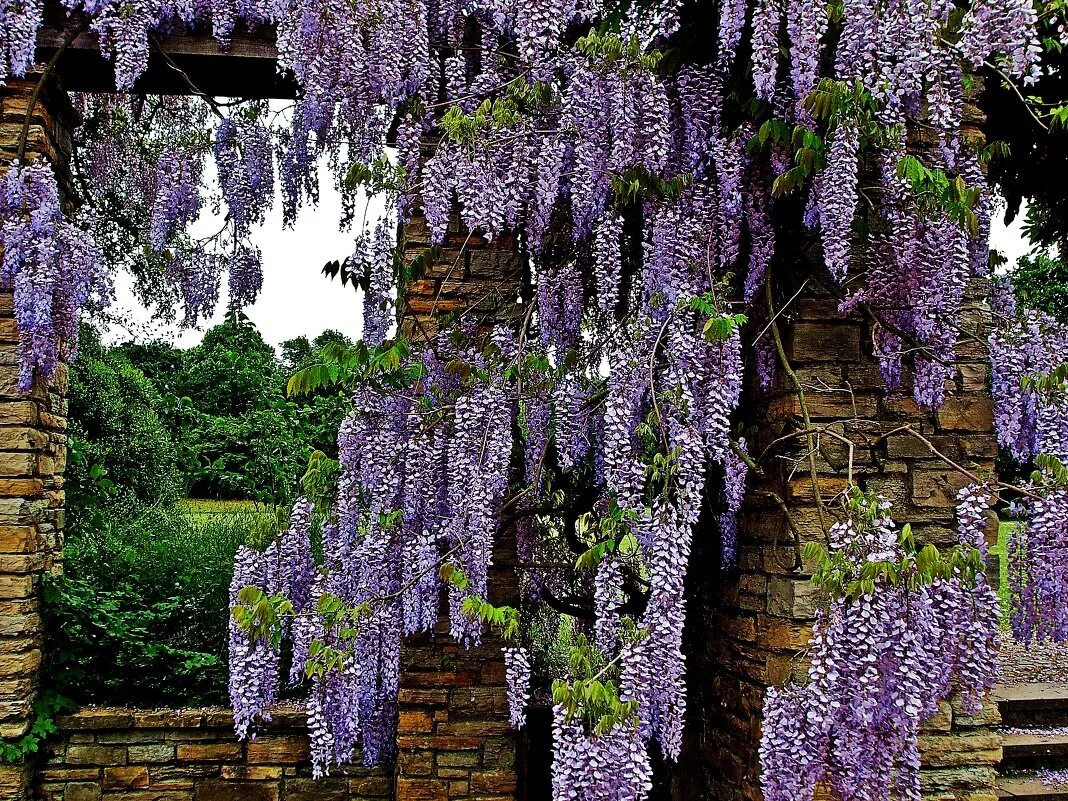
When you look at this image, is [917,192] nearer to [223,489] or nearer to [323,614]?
[323,614]

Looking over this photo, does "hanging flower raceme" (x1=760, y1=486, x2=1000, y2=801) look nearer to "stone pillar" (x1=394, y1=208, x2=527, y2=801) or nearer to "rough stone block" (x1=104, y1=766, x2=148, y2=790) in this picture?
"stone pillar" (x1=394, y1=208, x2=527, y2=801)

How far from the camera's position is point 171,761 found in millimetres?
3324

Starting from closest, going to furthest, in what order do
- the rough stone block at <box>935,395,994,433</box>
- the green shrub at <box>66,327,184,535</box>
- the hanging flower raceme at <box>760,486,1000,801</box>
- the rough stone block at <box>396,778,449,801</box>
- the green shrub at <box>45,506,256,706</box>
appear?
the hanging flower raceme at <box>760,486,1000,801</box>
the rough stone block at <box>935,395,994,433</box>
the rough stone block at <box>396,778,449,801</box>
the green shrub at <box>45,506,256,706</box>
the green shrub at <box>66,327,184,535</box>

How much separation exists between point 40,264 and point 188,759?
2065 millimetres

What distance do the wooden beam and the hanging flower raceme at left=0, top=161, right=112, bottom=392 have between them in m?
0.49

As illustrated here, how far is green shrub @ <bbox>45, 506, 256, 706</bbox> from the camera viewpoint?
3.40 metres

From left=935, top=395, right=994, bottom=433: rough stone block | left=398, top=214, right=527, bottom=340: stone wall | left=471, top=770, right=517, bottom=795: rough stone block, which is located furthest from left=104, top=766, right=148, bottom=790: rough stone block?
left=935, top=395, right=994, bottom=433: rough stone block

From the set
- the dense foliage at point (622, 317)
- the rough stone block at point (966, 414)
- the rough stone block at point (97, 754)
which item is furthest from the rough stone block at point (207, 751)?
the rough stone block at point (966, 414)

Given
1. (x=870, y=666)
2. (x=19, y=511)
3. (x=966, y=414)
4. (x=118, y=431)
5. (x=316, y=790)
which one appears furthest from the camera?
(x=118, y=431)

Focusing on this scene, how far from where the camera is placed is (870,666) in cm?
209

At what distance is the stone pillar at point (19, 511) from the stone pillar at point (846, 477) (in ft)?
9.00

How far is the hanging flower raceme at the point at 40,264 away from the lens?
10.2 feet

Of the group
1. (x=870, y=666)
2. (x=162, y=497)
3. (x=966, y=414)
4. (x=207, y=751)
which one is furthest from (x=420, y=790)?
(x=162, y=497)

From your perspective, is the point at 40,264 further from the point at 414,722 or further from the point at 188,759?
the point at 414,722
